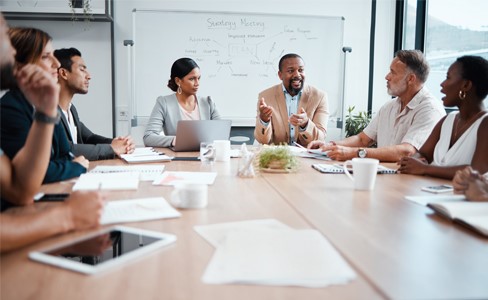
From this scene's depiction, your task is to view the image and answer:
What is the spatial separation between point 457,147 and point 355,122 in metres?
2.51

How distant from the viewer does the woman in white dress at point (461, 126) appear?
1.88 metres

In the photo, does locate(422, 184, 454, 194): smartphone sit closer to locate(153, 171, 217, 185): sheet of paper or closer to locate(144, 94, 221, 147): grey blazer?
locate(153, 171, 217, 185): sheet of paper

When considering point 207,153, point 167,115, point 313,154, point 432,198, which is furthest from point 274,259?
point 167,115

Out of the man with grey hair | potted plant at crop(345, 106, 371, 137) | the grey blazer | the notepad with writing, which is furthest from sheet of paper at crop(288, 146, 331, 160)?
potted plant at crop(345, 106, 371, 137)

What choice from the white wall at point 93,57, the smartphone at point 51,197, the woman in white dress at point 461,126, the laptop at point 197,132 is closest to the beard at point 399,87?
the woman in white dress at point 461,126

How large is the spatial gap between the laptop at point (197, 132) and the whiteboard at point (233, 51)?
67.9 inches

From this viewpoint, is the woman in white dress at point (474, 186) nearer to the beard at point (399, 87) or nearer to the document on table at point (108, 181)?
the document on table at point (108, 181)

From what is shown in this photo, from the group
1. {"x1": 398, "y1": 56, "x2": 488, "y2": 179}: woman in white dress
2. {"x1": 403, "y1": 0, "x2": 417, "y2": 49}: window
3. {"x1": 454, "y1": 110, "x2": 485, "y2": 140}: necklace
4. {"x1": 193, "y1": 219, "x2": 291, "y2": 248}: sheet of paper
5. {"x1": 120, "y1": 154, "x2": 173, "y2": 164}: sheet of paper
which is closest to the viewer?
{"x1": 193, "y1": 219, "x2": 291, "y2": 248}: sheet of paper

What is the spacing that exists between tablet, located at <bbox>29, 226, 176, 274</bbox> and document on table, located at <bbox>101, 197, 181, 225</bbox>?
0.26ft

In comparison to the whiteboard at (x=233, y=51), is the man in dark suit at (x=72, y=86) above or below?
below

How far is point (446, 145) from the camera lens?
6.95ft

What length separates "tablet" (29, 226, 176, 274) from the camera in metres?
0.84

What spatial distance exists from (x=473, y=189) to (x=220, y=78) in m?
3.23

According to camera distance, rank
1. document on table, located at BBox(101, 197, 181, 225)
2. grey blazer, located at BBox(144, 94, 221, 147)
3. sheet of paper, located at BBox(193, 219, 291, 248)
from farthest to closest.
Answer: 1. grey blazer, located at BBox(144, 94, 221, 147)
2. document on table, located at BBox(101, 197, 181, 225)
3. sheet of paper, located at BBox(193, 219, 291, 248)
